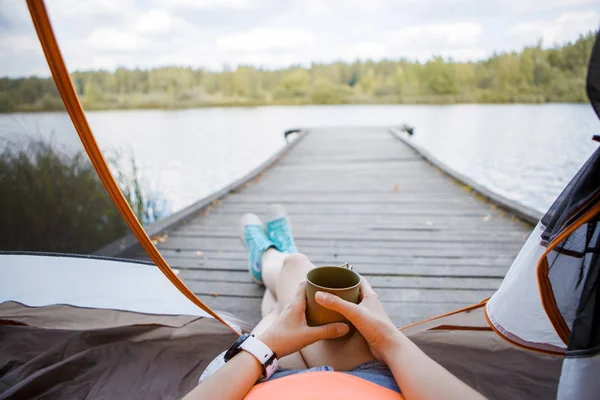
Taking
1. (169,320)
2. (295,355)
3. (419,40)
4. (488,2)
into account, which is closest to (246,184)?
(169,320)

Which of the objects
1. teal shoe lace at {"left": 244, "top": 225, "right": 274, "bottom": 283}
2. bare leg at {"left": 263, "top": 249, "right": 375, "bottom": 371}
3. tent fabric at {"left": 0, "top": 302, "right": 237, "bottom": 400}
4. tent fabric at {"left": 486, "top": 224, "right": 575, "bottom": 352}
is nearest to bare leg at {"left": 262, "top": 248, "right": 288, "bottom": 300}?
teal shoe lace at {"left": 244, "top": 225, "right": 274, "bottom": 283}

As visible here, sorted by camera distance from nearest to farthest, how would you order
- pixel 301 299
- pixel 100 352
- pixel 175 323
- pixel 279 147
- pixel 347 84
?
1. pixel 301 299
2. pixel 100 352
3. pixel 175 323
4. pixel 279 147
5. pixel 347 84

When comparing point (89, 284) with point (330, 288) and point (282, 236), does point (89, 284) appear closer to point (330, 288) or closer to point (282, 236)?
point (330, 288)

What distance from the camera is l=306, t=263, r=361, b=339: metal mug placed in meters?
0.78

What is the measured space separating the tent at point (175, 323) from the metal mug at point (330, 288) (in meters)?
0.35

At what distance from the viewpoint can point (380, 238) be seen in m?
2.28

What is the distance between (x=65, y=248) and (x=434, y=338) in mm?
1033

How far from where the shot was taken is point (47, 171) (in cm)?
87

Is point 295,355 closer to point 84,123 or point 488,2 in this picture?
point 84,123

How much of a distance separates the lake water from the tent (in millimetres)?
376

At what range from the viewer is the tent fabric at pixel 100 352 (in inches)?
33.2

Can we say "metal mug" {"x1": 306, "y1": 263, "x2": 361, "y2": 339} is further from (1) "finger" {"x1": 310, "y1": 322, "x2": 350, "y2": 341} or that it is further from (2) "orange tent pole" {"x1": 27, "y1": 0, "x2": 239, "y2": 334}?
(2) "orange tent pole" {"x1": 27, "y1": 0, "x2": 239, "y2": 334}

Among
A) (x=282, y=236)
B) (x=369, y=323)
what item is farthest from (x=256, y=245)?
(x=369, y=323)

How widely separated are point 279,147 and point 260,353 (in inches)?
357
